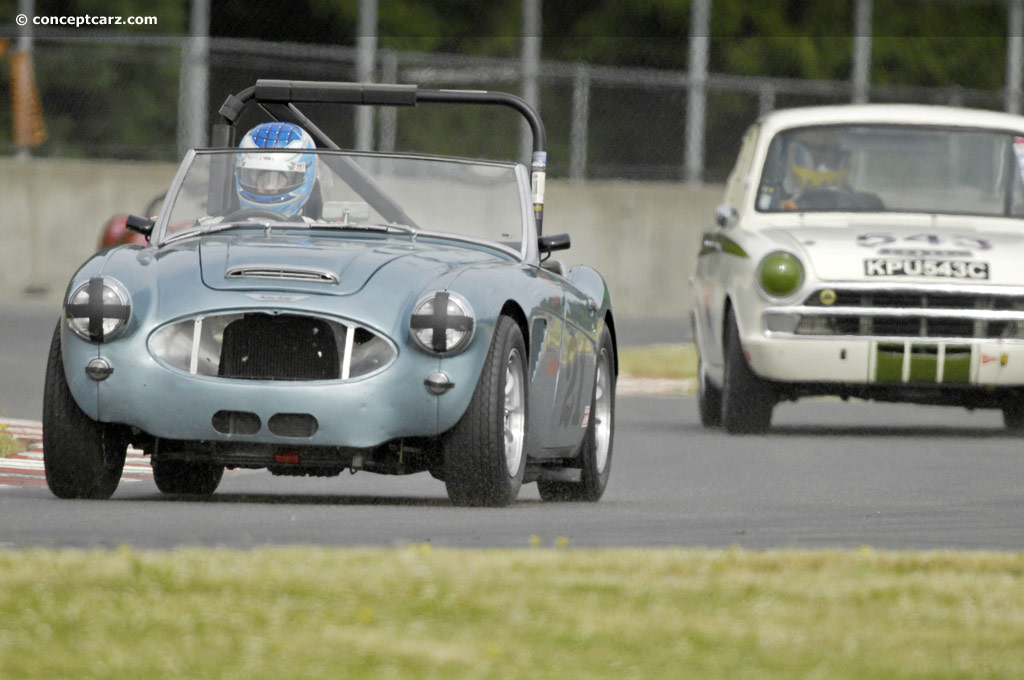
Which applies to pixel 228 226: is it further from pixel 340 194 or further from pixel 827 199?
pixel 827 199

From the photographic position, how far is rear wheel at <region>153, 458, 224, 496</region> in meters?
8.61

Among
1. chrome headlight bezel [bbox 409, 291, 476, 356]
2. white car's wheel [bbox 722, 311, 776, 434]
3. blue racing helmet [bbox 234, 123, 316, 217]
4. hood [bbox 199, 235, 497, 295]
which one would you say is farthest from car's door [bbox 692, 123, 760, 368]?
chrome headlight bezel [bbox 409, 291, 476, 356]

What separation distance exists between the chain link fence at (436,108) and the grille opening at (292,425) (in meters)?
19.5

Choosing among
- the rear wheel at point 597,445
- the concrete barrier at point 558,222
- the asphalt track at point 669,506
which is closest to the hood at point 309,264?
the asphalt track at point 669,506

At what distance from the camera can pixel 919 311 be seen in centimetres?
1265

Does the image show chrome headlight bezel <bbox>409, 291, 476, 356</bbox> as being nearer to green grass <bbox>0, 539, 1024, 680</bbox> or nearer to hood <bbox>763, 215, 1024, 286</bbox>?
green grass <bbox>0, 539, 1024, 680</bbox>

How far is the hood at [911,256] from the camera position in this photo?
12680mm

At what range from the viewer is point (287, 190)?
8.97m

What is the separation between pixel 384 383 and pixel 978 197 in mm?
6796

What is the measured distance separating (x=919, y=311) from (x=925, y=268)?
23 cm

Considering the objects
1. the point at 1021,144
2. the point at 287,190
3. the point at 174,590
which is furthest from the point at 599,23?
the point at 174,590

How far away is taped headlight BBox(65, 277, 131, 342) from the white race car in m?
5.68

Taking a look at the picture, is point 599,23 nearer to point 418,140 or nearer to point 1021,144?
point 418,140

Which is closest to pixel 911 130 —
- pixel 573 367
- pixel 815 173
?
pixel 815 173
